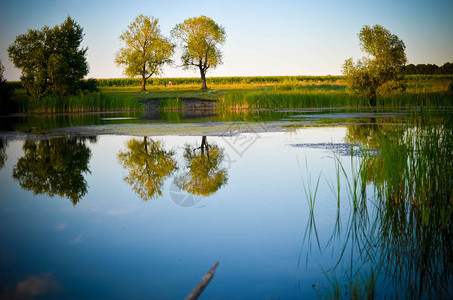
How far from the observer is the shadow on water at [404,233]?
9.30 feet

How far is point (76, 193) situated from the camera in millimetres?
5590

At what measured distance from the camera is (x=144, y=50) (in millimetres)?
50406

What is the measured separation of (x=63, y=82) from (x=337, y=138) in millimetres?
27584

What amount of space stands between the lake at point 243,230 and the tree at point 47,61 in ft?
90.3

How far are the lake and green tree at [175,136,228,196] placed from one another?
0.04 meters

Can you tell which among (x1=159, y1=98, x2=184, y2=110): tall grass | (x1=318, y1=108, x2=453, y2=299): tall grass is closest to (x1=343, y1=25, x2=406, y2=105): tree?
(x1=159, y1=98, x2=184, y2=110): tall grass

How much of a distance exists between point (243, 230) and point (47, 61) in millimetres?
32589

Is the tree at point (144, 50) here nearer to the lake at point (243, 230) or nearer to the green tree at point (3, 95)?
the green tree at point (3, 95)

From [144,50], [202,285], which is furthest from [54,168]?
[144,50]

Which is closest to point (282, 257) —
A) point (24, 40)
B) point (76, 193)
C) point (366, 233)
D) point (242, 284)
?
point (242, 284)

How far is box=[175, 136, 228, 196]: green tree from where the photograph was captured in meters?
5.63

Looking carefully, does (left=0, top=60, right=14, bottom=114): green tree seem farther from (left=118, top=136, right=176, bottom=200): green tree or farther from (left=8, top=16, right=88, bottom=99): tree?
(left=118, top=136, right=176, bottom=200): green tree

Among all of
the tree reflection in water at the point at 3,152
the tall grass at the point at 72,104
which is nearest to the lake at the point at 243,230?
the tree reflection in water at the point at 3,152

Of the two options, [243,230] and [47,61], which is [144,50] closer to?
[47,61]
